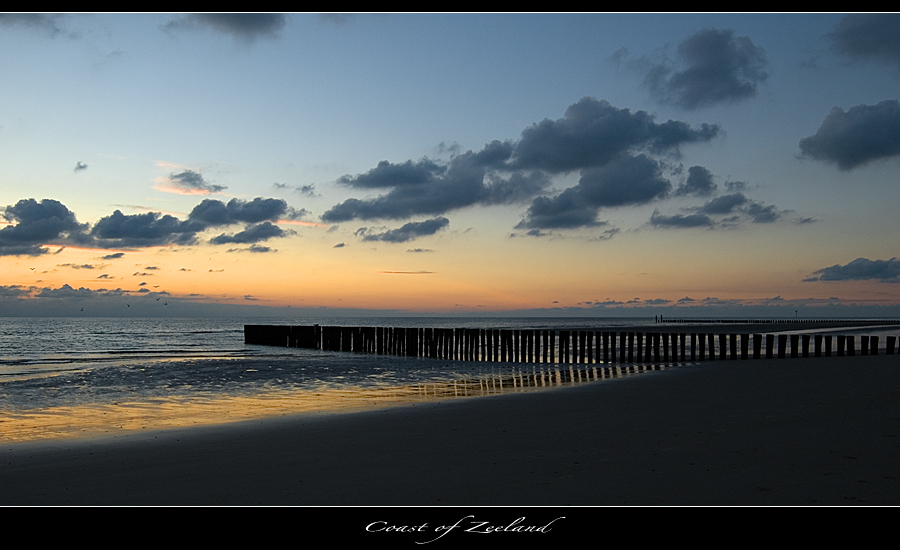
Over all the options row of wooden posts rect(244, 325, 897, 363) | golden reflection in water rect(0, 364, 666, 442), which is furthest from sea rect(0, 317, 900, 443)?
row of wooden posts rect(244, 325, 897, 363)

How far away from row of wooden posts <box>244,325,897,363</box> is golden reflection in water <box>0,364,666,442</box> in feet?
25.8

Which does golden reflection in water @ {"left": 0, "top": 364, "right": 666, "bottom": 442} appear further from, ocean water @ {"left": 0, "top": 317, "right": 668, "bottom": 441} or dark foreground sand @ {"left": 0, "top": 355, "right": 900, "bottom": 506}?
dark foreground sand @ {"left": 0, "top": 355, "right": 900, "bottom": 506}

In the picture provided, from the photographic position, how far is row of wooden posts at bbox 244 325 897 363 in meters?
24.5

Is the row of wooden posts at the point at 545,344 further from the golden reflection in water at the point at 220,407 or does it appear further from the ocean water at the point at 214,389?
the golden reflection in water at the point at 220,407

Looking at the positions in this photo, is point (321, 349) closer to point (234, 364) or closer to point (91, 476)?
point (234, 364)

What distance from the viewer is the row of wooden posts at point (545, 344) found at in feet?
Answer: 80.5

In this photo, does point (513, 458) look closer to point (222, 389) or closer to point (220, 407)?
point (220, 407)

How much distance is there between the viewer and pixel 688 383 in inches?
563

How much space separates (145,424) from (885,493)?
10.7m

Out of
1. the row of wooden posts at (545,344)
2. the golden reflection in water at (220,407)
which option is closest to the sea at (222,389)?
the golden reflection in water at (220,407)

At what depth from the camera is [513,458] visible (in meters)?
6.74
